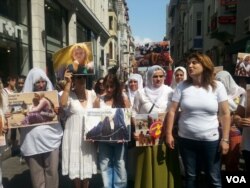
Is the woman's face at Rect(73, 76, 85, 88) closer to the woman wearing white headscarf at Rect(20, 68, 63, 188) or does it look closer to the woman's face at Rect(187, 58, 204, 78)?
the woman wearing white headscarf at Rect(20, 68, 63, 188)

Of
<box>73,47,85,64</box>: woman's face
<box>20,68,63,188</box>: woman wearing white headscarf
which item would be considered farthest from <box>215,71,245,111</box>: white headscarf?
<box>20,68,63,188</box>: woman wearing white headscarf

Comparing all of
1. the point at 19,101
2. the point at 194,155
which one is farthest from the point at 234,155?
the point at 19,101

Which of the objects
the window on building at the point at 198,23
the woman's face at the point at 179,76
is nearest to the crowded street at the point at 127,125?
the woman's face at the point at 179,76

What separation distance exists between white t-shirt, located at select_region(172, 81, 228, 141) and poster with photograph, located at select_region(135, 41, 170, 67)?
13.8 ft

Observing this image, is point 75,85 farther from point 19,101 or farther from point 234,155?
point 234,155

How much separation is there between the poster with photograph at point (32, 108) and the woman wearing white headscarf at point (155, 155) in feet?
3.33

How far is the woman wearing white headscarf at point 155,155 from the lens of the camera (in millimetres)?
4309

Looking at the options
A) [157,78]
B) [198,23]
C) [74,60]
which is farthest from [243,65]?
[198,23]

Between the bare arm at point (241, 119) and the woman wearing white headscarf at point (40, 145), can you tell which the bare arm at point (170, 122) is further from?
the woman wearing white headscarf at point (40, 145)

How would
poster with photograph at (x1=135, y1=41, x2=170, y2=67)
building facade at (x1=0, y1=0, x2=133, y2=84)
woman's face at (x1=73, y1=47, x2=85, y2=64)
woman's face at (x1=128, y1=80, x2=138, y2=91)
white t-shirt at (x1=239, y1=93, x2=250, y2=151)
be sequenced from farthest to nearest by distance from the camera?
building facade at (x1=0, y1=0, x2=133, y2=84)
poster with photograph at (x1=135, y1=41, x2=170, y2=67)
woman's face at (x1=128, y1=80, x2=138, y2=91)
woman's face at (x1=73, y1=47, x2=85, y2=64)
white t-shirt at (x1=239, y1=93, x2=250, y2=151)

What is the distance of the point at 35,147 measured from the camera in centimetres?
436

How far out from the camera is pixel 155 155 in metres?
4.32

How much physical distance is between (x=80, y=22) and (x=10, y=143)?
1487 centimetres

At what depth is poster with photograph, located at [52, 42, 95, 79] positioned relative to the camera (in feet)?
14.2
